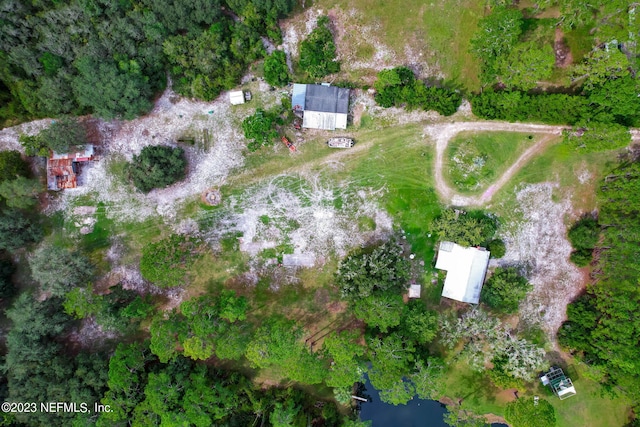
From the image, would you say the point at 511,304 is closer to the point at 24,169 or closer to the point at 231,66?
the point at 231,66

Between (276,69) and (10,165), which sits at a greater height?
(276,69)

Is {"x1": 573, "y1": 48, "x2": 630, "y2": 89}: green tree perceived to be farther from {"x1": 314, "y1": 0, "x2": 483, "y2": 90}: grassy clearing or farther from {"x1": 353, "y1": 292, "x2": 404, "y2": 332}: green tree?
{"x1": 353, "y1": 292, "x2": 404, "y2": 332}: green tree

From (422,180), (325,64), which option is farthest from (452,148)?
(325,64)

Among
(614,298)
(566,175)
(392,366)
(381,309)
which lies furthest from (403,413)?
(566,175)

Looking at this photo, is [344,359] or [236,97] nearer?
[344,359]

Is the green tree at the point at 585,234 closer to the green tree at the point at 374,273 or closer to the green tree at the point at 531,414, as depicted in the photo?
the green tree at the point at 531,414

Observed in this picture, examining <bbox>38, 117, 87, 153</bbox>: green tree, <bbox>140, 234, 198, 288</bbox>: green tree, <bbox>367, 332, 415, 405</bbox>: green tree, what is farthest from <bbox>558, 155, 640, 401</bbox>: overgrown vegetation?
<bbox>38, 117, 87, 153</bbox>: green tree

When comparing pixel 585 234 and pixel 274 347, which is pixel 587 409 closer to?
pixel 585 234
